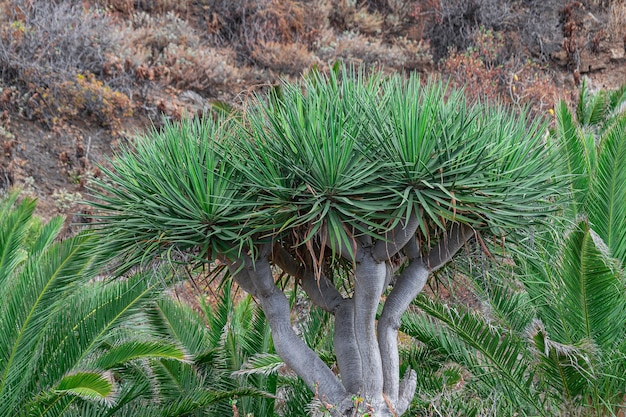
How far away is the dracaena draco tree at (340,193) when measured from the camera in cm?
340

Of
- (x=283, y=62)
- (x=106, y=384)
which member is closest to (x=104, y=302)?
(x=106, y=384)

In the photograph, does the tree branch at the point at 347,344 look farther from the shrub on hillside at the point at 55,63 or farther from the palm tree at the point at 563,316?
the shrub on hillside at the point at 55,63

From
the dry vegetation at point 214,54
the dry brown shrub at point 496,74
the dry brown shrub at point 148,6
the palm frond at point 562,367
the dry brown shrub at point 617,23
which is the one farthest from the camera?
the dry brown shrub at point 617,23

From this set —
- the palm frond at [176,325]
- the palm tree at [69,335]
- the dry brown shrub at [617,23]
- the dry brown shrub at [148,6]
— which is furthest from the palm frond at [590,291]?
the dry brown shrub at [148,6]

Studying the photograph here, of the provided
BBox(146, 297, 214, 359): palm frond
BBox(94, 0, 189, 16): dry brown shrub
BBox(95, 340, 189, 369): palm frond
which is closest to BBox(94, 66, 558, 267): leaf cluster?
BBox(95, 340, 189, 369): palm frond

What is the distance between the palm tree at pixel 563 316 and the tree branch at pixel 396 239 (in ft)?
2.69

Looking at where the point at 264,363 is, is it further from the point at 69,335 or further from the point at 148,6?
the point at 148,6

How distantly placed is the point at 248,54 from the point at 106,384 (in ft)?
34.9

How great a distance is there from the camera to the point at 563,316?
4.79 meters

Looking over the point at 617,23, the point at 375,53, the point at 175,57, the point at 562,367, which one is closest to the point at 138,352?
the point at 562,367

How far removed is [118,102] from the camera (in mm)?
11961

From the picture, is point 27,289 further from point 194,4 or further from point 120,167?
point 194,4

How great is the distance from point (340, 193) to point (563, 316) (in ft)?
7.22

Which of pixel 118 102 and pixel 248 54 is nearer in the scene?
pixel 118 102
